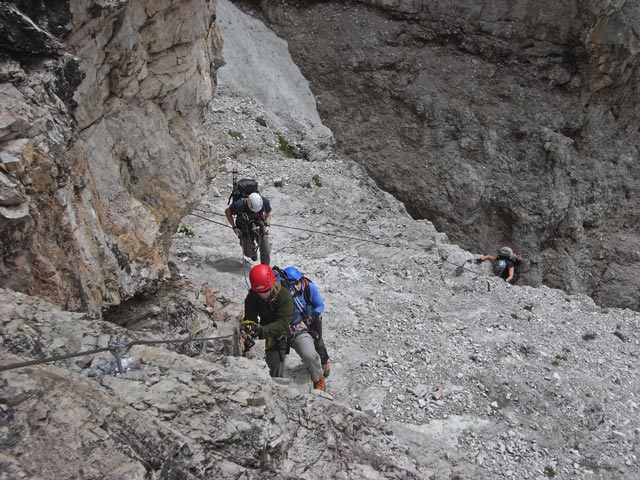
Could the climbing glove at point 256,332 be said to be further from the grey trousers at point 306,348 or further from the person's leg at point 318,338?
the person's leg at point 318,338

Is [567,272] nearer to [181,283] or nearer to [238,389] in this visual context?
[181,283]

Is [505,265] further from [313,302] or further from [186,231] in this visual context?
[313,302]

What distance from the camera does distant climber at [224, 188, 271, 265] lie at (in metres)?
10.4

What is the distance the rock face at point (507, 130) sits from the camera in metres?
23.6

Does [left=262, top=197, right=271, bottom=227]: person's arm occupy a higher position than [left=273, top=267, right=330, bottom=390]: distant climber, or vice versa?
[left=262, top=197, right=271, bottom=227]: person's arm

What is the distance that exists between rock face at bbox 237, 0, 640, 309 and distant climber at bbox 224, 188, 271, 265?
13773mm

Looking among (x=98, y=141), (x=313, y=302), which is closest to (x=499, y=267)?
(x=313, y=302)

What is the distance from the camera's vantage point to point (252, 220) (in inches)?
420

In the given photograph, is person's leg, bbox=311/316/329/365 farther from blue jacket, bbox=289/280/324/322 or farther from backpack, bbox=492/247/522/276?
backpack, bbox=492/247/522/276

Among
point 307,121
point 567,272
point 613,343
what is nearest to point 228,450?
point 613,343

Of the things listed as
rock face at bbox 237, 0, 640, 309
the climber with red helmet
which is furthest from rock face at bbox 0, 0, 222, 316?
rock face at bbox 237, 0, 640, 309

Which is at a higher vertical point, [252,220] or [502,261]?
[252,220]

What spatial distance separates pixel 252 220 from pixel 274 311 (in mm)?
4246

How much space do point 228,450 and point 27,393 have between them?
1542 millimetres
